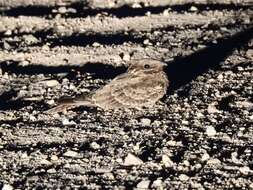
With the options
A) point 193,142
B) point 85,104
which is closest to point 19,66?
point 85,104

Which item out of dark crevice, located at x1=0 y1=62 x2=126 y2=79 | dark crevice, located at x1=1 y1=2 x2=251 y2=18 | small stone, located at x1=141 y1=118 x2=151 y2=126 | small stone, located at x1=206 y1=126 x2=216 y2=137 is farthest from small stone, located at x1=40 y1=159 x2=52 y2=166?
dark crevice, located at x1=1 y1=2 x2=251 y2=18

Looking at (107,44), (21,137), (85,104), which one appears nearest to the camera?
(21,137)

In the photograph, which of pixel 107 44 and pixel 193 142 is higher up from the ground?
pixel 107 44

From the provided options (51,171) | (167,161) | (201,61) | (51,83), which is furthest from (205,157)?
(201,61)

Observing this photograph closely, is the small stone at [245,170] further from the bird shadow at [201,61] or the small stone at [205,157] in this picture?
the bird shadow at [201,61]

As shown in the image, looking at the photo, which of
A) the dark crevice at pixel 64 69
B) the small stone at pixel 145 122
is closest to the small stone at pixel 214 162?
the small stone at pixel 145 122

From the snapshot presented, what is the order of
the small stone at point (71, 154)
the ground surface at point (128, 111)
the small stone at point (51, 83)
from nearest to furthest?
the ground surface at point (128, 111) < the small stone at point (71, 154) < the small stone at point (51, 83)

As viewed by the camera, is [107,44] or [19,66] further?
[107,44]

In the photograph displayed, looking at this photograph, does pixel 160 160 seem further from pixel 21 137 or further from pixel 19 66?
pixel 19 66

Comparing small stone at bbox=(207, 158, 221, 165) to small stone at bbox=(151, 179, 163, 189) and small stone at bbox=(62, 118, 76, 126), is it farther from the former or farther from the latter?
small stone at bbox=(62, 118, 76, 126)
